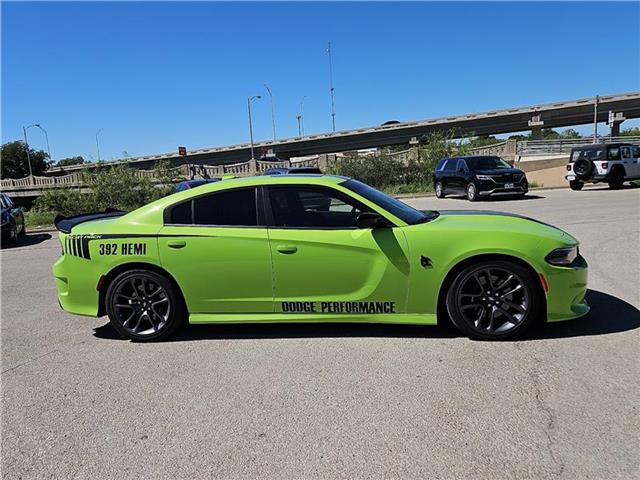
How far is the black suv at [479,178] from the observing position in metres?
17.5

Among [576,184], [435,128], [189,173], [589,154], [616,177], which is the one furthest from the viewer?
[435,128]

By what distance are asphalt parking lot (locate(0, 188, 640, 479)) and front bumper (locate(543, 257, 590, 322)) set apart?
0.24 meters

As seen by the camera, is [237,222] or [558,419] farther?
[237,222]

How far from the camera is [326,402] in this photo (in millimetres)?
3385

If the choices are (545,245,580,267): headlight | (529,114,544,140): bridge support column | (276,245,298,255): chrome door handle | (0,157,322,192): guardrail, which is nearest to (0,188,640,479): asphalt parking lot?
(545,245,580,267): headlight

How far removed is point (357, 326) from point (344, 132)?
80.5 metres

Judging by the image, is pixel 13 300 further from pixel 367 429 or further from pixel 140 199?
pixel 140 199

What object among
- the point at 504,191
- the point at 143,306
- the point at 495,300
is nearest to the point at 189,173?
the point at 504,191

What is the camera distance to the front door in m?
4.31

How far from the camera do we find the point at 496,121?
7400 cm

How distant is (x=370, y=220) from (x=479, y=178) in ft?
47.4

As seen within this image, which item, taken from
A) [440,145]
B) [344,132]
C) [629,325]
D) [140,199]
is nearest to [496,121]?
[344,132]

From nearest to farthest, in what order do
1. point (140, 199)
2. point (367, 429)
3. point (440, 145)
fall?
point (367, 429) < point (140, 199) < point (440, 145)

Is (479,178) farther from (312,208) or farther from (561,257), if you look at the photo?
(312,208)
